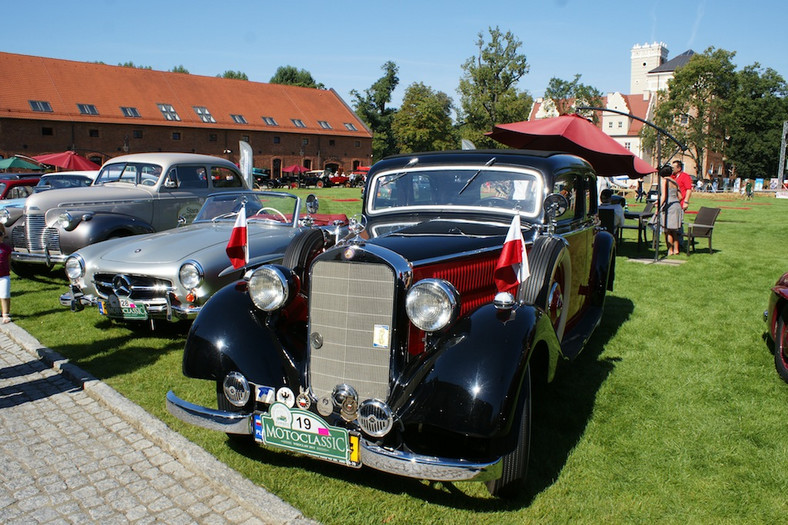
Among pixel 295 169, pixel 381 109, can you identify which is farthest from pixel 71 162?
pixel 381 109

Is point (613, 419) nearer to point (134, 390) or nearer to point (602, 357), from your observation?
point (602, 357)

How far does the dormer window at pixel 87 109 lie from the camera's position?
43031 mm

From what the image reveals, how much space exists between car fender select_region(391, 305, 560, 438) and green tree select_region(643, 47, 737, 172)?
61837 mm

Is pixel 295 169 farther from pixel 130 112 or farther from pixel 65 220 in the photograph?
pixel 65 220

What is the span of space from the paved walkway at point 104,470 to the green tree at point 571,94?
56.7 m

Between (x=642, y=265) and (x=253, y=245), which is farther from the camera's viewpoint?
(x=642, y=265)

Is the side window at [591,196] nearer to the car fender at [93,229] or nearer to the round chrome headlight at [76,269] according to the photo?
the round chrome headlight at [76,269]

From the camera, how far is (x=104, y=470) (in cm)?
352

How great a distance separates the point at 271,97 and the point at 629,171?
1892 inches

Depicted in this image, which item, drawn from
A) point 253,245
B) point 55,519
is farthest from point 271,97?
point 55,519

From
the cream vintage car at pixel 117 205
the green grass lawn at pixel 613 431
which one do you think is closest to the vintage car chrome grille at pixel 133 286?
the green grass lawn at pixel 613 431

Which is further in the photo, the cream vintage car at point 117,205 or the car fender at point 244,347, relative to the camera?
the cream vintage car at point 117,205

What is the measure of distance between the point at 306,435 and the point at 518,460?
109 cm

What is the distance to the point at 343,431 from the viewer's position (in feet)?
9.46
